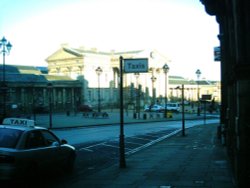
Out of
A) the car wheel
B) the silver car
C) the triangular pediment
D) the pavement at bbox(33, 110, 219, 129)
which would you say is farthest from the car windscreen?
the triangular pediment

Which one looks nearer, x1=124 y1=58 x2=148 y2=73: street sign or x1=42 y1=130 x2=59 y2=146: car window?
x1=42 y1=130 x2=59 y2=146: car window

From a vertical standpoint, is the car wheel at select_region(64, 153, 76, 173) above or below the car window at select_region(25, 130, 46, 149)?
below

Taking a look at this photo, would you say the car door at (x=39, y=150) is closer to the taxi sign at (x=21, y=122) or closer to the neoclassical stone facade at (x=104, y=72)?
the taxi sign at (x=21, y=122)

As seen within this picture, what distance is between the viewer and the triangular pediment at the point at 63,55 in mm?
128900

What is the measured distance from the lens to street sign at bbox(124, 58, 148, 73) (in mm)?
Result: 13805

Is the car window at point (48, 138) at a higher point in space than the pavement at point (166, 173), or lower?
higher

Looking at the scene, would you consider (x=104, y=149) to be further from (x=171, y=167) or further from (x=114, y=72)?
(x=114, y=72)

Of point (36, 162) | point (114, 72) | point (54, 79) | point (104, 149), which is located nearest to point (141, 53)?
point (114, 72)

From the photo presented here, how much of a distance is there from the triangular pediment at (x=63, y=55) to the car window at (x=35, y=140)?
116 meters

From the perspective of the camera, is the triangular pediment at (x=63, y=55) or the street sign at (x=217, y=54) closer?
the street sign at (x=217, y=54)

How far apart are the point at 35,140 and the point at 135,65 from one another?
4.34m

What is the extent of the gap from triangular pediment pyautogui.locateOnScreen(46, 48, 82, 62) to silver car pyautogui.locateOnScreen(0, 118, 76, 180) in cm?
11557

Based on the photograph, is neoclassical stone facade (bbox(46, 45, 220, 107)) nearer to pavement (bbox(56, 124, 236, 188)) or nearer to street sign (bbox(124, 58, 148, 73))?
pavement (bbox(56, 124, 236, 188))

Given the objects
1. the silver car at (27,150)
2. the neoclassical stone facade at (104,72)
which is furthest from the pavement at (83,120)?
the neoclassical stone facade at (104,72)
